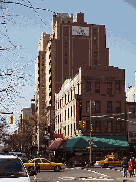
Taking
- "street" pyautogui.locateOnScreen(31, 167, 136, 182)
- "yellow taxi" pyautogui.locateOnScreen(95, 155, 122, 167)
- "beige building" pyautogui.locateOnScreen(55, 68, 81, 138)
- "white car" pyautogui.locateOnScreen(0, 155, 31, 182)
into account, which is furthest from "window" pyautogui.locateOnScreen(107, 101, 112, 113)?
"white car" pyautogui.locateOnScreen(0, 155, 31, 182)

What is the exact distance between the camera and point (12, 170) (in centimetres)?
1155

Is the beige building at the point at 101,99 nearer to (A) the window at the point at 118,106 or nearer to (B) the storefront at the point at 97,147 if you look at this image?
(A) the window at the point at 118,106

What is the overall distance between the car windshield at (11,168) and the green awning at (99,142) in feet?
162

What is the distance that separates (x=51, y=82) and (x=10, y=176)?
10513cm

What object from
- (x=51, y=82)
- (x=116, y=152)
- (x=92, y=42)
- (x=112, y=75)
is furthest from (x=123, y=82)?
(x=92, y=42)

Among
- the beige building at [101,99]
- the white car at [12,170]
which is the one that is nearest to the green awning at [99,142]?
the beige building at [101,99]

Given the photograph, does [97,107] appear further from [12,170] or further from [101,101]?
[12,170]

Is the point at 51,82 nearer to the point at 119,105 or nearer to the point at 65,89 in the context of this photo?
the point at 65,89

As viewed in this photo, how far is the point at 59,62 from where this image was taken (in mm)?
118188

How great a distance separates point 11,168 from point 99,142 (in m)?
52.0

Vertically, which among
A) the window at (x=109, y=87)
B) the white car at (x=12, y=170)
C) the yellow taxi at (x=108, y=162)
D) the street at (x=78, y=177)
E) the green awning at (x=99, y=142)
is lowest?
the yellow taxi at (x=108, y=162)

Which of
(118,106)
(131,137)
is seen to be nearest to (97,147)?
(131,137)

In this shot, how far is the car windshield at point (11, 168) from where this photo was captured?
1114cm

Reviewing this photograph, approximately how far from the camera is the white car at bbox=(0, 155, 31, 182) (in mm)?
10749
